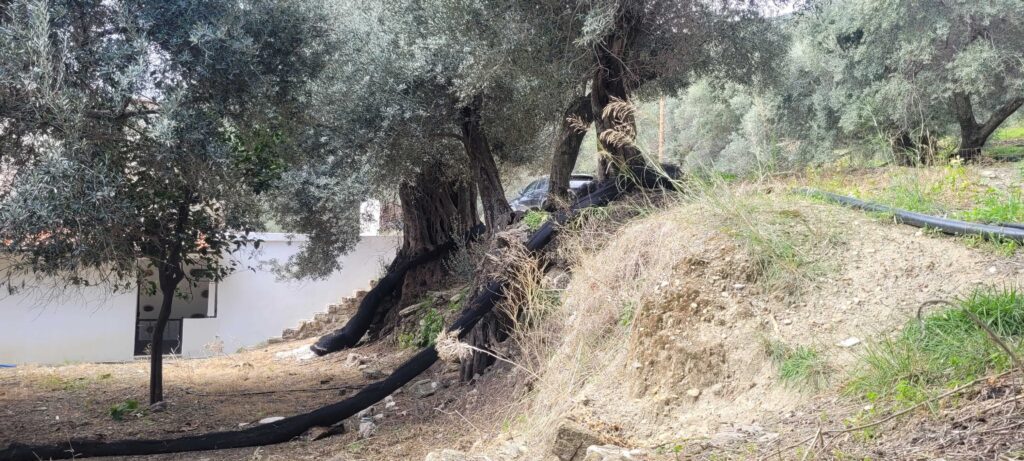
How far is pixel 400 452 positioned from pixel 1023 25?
1104 cm

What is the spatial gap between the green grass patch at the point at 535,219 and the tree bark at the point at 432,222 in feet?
13.2

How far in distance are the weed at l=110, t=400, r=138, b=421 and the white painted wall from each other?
5657 mm

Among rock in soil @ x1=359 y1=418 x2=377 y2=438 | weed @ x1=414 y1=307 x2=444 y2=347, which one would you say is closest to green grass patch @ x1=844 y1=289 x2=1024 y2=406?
rock in soil @ x1=359 y1=418 x2=377 y2=438

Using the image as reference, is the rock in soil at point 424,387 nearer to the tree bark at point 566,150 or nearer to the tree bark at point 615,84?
the tree bark at point 566,150

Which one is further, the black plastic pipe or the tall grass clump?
the tall grass clump

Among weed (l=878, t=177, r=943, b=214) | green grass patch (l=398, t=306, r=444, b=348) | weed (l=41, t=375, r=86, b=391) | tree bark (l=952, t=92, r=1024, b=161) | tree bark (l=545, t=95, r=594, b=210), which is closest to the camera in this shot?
weed (l=878, t=177, r=943, b=214)

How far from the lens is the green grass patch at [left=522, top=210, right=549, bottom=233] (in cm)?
878

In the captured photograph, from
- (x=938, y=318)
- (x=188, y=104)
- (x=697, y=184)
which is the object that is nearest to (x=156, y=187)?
(x=188, y=104)

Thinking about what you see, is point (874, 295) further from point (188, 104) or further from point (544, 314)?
point (188, 104)

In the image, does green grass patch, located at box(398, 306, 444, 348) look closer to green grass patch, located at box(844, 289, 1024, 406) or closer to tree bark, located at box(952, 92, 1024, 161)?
green grass patch, located at box(844, 289, 1024, 406)

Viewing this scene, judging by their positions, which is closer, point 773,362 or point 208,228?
point 773,362

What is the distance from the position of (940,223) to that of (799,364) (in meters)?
1.64

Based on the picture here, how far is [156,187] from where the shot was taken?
740cm

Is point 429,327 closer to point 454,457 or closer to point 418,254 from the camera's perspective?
point 418,254
